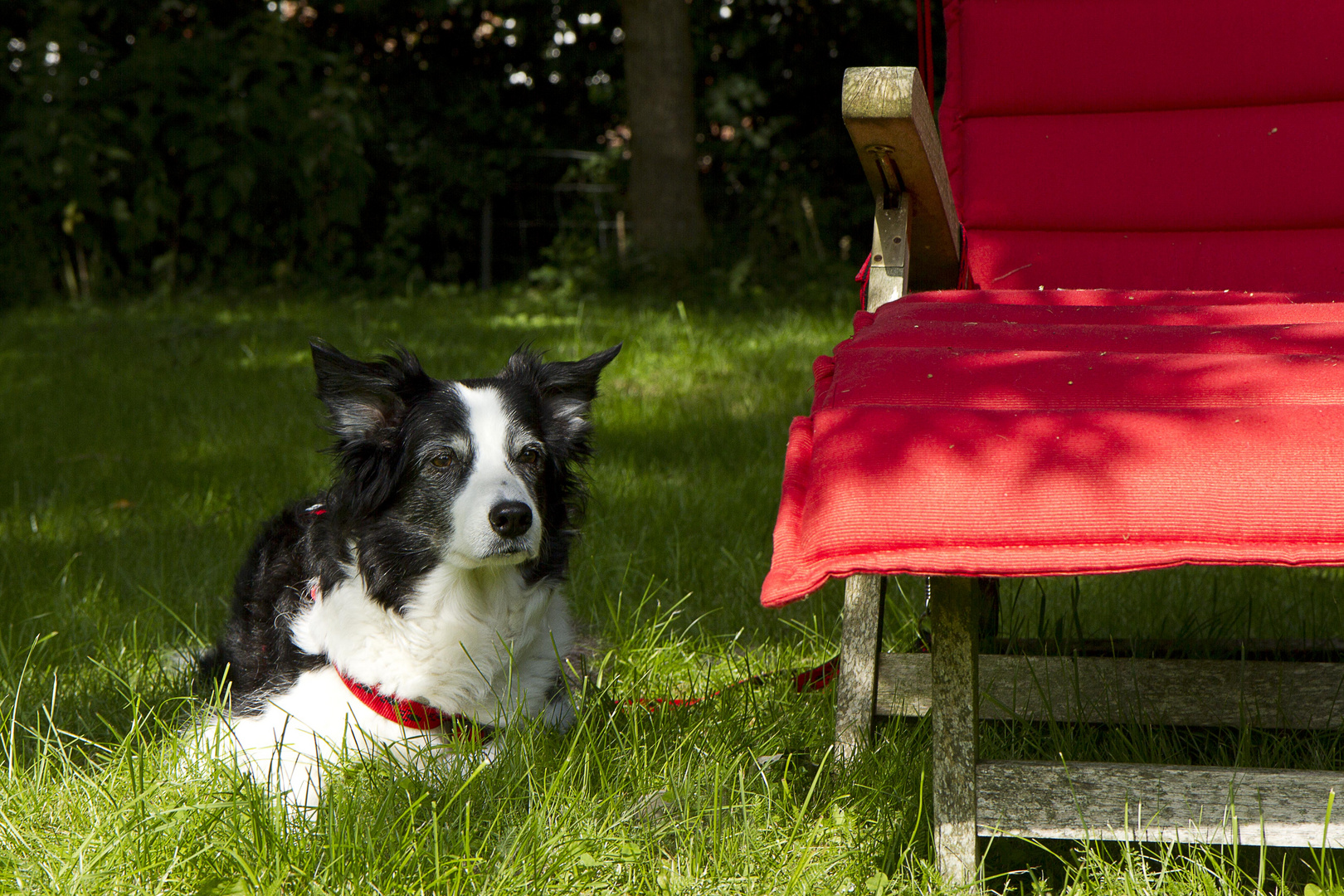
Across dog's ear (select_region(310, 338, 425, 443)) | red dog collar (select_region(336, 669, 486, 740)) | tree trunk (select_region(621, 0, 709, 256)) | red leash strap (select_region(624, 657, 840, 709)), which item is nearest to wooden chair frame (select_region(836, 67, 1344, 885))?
red leash strap (select_region(624, 657, 840, 709))

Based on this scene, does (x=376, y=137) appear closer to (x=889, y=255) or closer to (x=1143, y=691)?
(x=889, y=255)

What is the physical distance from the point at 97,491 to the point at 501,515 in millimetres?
2292

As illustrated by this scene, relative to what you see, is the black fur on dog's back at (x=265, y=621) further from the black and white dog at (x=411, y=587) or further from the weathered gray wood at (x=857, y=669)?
the weathered gray wood at (x=857, y=669)

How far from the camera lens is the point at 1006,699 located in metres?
1.94

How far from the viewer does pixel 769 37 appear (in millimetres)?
9703

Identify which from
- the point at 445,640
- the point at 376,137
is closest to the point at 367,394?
the point at 445,640

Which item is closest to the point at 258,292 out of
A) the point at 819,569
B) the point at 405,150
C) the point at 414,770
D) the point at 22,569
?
the point at 405,150

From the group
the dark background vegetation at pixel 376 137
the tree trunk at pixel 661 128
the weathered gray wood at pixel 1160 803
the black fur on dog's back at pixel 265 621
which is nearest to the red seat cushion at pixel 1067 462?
the weathered gray wood at pixel 1160 803

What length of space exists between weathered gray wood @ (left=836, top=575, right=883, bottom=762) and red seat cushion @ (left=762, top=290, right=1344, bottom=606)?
475 millimetres

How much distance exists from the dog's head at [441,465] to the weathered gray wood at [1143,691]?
706mm

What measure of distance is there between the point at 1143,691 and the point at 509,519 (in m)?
1.12

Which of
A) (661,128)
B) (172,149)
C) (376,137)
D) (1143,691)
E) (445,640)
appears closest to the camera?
(1143,691)

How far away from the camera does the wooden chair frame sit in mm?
1335

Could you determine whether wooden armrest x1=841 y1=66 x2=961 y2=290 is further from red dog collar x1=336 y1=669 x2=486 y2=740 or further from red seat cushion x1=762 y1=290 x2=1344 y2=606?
red dog collar x1=336 y1=669 x2=486 y2=740
